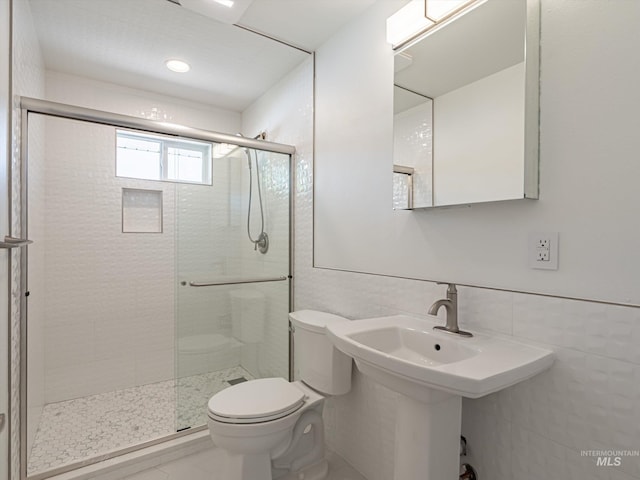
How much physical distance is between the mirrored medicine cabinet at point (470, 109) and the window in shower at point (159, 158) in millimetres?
1799

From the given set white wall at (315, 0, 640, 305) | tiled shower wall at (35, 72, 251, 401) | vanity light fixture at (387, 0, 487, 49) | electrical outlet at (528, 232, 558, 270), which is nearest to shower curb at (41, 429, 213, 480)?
tiled shower wall at (35, 72, 251, 401)

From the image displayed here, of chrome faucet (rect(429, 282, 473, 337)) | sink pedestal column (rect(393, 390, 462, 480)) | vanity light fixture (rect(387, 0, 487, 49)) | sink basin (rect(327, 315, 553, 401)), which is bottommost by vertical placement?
sink pedestal column (rect(393, 390, 462, 480))

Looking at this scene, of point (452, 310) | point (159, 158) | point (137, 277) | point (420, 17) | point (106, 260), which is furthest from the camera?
point (159, 158)

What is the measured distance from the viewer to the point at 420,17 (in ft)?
4.55

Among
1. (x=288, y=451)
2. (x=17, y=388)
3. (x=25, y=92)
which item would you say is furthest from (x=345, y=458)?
(x=25, y=92)

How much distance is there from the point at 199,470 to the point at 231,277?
107 centimetres

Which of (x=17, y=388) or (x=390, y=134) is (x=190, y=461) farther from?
(x=390, y=134)

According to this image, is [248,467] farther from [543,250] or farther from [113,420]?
[543,250]

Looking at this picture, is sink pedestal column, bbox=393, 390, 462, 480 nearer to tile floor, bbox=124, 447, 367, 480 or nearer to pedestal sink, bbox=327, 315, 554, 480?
pedestal sink, bbox=327, 315, 554, 480

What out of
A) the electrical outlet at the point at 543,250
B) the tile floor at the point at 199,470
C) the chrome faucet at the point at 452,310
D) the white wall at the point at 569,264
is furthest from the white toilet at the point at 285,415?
the electrical outlet at the point at 543,250

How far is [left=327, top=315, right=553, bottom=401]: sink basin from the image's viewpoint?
844 millimetres

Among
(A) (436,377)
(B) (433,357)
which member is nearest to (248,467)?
(B) (433,357)

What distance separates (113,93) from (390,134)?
7.66 feet

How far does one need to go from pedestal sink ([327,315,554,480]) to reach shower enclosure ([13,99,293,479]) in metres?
1.16
